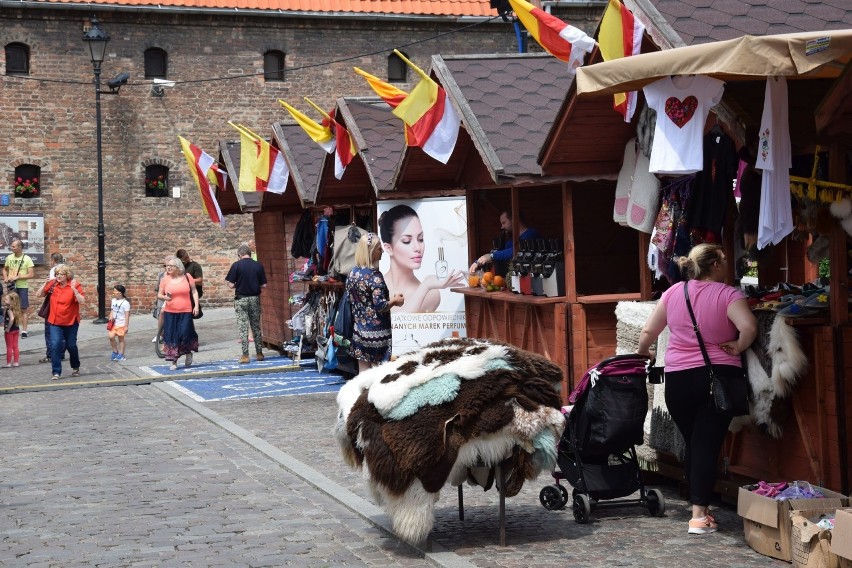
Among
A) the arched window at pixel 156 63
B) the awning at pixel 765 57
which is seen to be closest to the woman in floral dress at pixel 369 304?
the awning at pixel 765 57

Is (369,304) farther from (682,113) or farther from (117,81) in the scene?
(117,81)

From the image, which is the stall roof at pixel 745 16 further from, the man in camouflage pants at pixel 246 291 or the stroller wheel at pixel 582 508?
the man in camouflage pants at pixel 246 291

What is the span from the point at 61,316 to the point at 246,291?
112 inches

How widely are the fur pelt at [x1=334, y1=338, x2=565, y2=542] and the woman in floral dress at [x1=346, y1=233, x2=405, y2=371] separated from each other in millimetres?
5646

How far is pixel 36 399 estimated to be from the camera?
17391 millimetres

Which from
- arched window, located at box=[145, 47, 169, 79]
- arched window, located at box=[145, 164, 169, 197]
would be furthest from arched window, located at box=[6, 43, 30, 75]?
arched window, located at box=[145, 164, 169, 197]

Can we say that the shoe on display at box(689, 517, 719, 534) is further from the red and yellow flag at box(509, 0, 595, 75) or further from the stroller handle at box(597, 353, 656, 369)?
the red and yellow flag at box(509, 0, 595, 75)

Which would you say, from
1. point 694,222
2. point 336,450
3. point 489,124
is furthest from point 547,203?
point 694,222

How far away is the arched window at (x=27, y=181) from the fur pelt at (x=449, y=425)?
3131 cm

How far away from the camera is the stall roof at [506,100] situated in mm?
13094

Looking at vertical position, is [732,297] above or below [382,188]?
below

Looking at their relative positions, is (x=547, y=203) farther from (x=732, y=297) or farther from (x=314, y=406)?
(x=732, y=297)

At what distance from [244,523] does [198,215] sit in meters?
31.1

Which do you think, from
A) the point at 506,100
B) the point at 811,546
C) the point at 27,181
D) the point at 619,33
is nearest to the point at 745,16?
the point at 619,33
